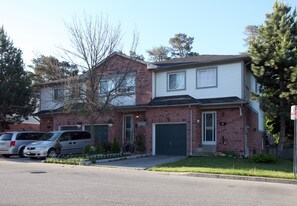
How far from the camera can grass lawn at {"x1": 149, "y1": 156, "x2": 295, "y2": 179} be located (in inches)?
607

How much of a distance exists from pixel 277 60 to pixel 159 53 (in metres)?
39.9

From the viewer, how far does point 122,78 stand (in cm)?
2498

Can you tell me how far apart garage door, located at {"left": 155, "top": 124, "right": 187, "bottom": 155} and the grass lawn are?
Result: 8.39 feet

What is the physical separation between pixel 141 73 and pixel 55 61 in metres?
5.92

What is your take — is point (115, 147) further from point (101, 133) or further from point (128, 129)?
point (101, 133)

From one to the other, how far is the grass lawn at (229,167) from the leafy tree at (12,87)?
1935 centimetres

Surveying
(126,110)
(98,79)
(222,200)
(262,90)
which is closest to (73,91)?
(98,79)

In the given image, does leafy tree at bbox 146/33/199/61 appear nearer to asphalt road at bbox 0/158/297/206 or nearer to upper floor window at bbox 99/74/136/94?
upper floor window at bbox 99/74/136/94

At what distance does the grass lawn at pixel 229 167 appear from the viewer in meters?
15.4

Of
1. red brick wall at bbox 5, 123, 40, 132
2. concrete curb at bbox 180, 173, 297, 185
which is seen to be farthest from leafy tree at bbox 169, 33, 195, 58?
concrete curb at bbox 180, 173, 297, 185

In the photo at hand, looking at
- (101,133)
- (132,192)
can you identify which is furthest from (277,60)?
(132,192)

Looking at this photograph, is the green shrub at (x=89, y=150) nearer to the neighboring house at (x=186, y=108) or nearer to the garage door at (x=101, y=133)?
the neighboring house at (x=186, y=108)

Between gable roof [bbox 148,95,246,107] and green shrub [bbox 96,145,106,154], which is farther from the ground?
gable roof [bbox 148,95,246,107]

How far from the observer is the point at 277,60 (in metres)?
22.3
